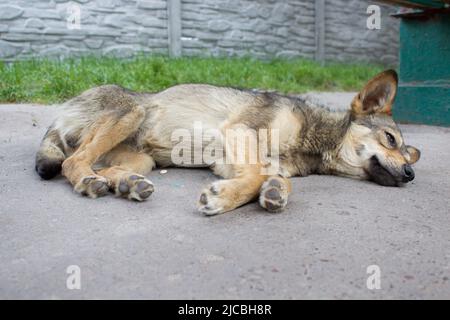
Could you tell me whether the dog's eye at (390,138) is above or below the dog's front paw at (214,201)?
above

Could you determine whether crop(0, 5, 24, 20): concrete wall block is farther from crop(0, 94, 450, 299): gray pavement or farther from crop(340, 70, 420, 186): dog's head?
crop(340, 70, 420, 186): dog's head

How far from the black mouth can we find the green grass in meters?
4.45

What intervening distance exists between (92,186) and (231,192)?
0.93 metres

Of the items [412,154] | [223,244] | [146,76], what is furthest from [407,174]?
[146,76]

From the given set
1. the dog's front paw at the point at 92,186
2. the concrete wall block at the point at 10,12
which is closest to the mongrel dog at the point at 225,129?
the dog's front paw at the point at 92,186

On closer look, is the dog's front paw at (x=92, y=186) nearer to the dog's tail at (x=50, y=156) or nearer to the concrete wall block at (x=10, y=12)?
the dog's tail at (x=50, y=156)

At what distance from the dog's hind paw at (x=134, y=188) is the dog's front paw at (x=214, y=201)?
39 centimetres

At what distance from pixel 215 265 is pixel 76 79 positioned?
5710 mm

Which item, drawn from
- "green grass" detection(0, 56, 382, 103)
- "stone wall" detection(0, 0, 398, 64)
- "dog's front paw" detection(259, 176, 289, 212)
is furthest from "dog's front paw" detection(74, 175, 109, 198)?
"stone wall" detection(0, 0, 398, 64)

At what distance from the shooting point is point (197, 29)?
11.1 m

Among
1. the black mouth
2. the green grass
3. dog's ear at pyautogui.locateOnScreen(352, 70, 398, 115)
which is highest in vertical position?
the green grass

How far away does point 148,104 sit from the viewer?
390 cm

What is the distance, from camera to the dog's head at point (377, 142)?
340 cm

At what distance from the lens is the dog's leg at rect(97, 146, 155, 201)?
2.85m
